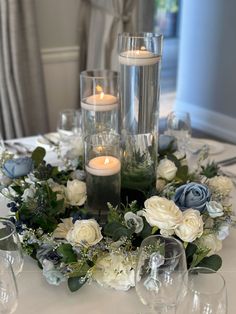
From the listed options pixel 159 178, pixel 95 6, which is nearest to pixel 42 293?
pixel 159 178

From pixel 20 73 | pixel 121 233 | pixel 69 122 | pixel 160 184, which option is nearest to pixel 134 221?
pixel 121 233

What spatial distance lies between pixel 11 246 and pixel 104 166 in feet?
1.06

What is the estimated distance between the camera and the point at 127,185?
4.02 feet

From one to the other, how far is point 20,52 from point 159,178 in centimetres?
185

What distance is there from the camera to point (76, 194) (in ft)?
3.86

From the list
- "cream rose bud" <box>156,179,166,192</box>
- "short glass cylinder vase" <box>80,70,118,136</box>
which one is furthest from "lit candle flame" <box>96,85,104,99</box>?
"cream rose bud" <box>156,179,166,192</box>

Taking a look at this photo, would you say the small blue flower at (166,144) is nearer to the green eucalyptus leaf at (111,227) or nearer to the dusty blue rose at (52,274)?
the green eucalyptus leaf at (111,227)

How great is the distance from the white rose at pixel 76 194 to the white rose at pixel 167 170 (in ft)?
0.76

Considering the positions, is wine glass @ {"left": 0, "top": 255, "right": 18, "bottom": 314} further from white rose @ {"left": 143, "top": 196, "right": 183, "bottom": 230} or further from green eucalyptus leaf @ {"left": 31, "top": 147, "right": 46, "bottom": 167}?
green eucalyptus leaf @ {"left": 31, "top": 147, "right": 46, "bottom": 167}

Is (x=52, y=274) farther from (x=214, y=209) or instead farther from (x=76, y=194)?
(x=214, y=209)

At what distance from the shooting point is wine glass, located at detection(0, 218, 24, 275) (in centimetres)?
90

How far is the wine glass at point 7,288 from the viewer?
2.77 ft

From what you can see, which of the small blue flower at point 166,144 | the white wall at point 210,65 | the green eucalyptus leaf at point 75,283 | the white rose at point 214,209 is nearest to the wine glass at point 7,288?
the green eucalyptus leaf at point 75,283

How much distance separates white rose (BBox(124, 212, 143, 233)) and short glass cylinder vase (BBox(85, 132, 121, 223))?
122 millimetres
